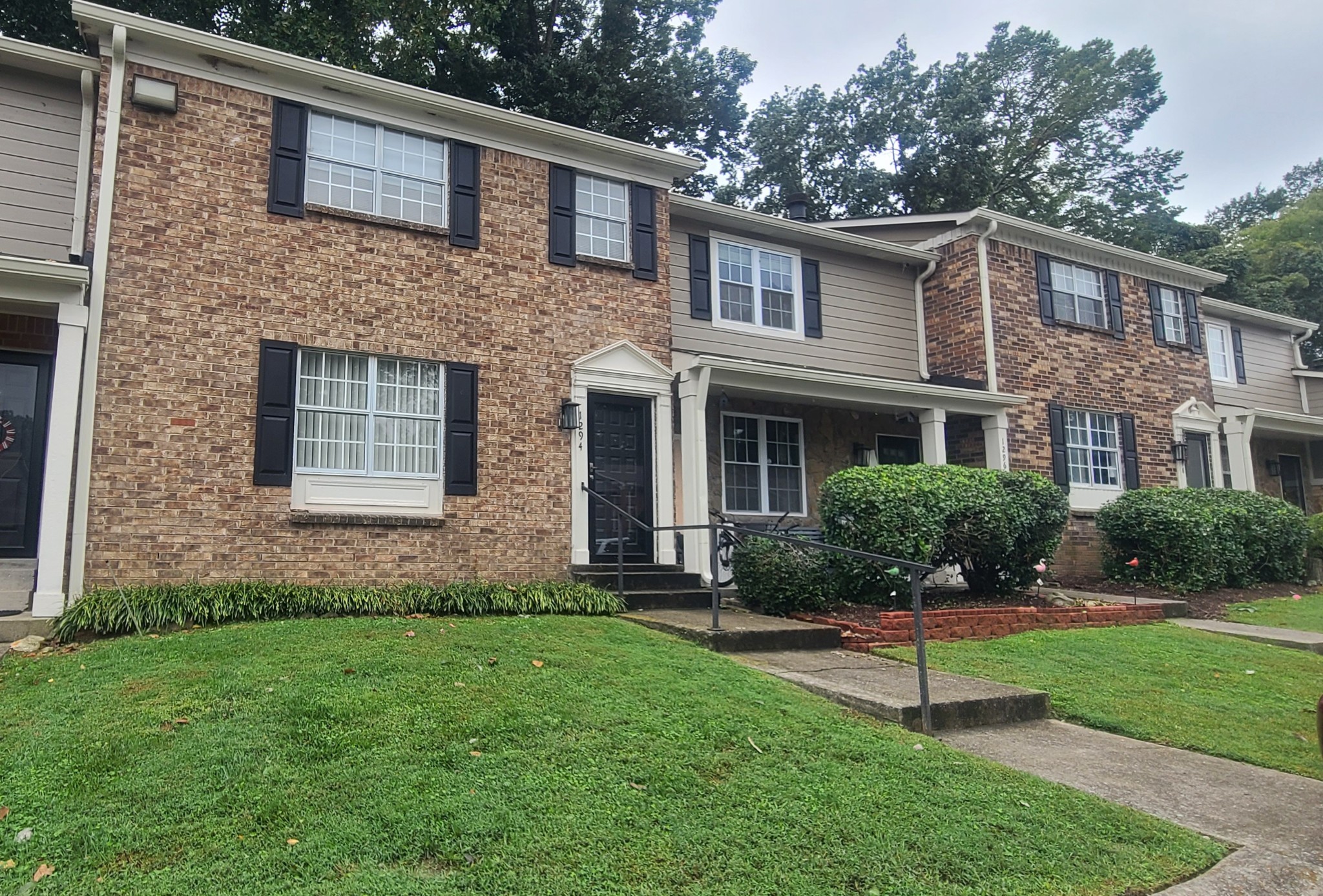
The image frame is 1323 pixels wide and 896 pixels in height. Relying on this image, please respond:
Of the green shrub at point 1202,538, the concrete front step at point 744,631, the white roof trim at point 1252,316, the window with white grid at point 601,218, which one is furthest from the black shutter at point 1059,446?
the window with white grid at point 601,218

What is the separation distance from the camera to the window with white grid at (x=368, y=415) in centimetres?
908

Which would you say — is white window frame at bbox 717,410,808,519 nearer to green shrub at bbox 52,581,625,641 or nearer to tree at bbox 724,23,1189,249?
green shrub at bbox 52,581,625,641

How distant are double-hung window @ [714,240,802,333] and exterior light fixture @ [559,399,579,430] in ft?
11.6

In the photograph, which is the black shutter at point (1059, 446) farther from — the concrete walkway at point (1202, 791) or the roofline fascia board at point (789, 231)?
the concrete walkway at point (1202, 791)

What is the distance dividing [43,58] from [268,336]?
3554mm

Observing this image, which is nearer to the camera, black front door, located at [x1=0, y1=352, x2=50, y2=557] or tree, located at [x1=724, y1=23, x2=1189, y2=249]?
black front door, located at [x1=0, y1=352, x2=50, y2=557]

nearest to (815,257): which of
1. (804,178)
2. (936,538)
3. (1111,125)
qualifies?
(936,538)

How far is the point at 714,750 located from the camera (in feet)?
14.9

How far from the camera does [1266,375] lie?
68.0 feet

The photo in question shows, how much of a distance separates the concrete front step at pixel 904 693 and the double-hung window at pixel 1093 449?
9.57 metres

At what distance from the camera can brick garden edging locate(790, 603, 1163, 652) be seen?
838 cm

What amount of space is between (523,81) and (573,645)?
17.6 m

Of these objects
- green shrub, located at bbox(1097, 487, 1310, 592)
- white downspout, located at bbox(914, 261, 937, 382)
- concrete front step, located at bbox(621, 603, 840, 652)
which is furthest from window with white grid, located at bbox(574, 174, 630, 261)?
green shrub, located at bbox(1097, 487, 1310, 592)

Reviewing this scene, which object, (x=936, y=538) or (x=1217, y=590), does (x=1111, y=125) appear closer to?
(x=1217, y=590)
